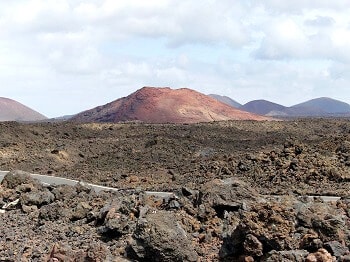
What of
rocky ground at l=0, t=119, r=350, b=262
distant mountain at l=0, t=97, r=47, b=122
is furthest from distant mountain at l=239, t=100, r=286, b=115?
rocky ground at l=0, t=119, r=350, b=262

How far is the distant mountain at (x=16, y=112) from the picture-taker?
159750 millimetres

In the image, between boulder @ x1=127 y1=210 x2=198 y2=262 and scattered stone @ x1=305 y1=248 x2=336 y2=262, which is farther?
boulder @ x1=127 y1=210 x2=198 y2=262

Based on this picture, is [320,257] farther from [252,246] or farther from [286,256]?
[252,246]

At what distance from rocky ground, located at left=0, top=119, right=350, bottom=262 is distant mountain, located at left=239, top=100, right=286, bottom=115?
144m

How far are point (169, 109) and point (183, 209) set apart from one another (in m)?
75.4

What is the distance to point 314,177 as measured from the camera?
21859mm

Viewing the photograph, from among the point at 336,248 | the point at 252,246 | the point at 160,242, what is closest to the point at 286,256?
the point at 252,246

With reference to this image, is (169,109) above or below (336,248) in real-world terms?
above

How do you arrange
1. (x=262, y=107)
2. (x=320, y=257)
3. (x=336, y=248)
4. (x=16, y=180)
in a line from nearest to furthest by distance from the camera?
(x=320, y=257)
(x=336, y=248)
(x=16, y=180)
(x=262, y=107)

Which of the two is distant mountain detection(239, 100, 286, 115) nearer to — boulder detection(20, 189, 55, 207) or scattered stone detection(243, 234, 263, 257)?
boulder detection(20, 189, 55, 207)

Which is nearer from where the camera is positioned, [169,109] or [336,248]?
[336,248]

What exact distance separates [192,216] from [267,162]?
13.8m

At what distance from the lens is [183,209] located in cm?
1179

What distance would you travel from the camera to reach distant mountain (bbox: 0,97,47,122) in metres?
160
